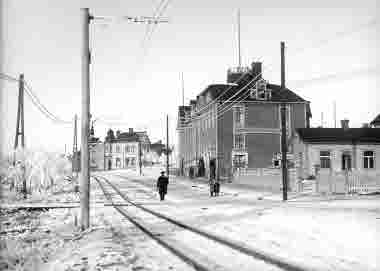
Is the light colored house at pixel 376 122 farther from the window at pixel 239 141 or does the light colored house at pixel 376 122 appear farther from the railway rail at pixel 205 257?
the railway rail at pixel 205 257

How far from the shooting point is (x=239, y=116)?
167 feet

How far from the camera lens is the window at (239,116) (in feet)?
166

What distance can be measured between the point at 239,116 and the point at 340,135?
13201mm

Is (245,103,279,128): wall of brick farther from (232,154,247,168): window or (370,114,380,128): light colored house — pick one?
(370,114,380,128): light colored house

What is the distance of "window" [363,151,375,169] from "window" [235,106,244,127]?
14890 mm

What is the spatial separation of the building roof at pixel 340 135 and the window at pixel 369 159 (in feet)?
3.58

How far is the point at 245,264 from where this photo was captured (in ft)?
26.9

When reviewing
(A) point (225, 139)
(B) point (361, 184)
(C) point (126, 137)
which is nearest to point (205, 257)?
(B) point (361, 184)

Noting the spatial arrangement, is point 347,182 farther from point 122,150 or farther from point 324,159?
point 122,150

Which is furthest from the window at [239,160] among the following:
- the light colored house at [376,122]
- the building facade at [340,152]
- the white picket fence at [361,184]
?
the white picket fence at [361,184]

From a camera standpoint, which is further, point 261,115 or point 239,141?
point 261,115

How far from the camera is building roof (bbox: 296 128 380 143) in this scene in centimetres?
3931

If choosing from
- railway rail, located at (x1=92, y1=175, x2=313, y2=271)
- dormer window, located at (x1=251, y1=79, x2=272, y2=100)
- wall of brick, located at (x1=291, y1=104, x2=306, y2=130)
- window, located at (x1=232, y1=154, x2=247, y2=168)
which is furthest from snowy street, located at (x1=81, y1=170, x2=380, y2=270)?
wall of brick, located at (x1=291, y1=104, x2=306, y2=130)

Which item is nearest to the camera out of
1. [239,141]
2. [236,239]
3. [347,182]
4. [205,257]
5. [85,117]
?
[205,257]
